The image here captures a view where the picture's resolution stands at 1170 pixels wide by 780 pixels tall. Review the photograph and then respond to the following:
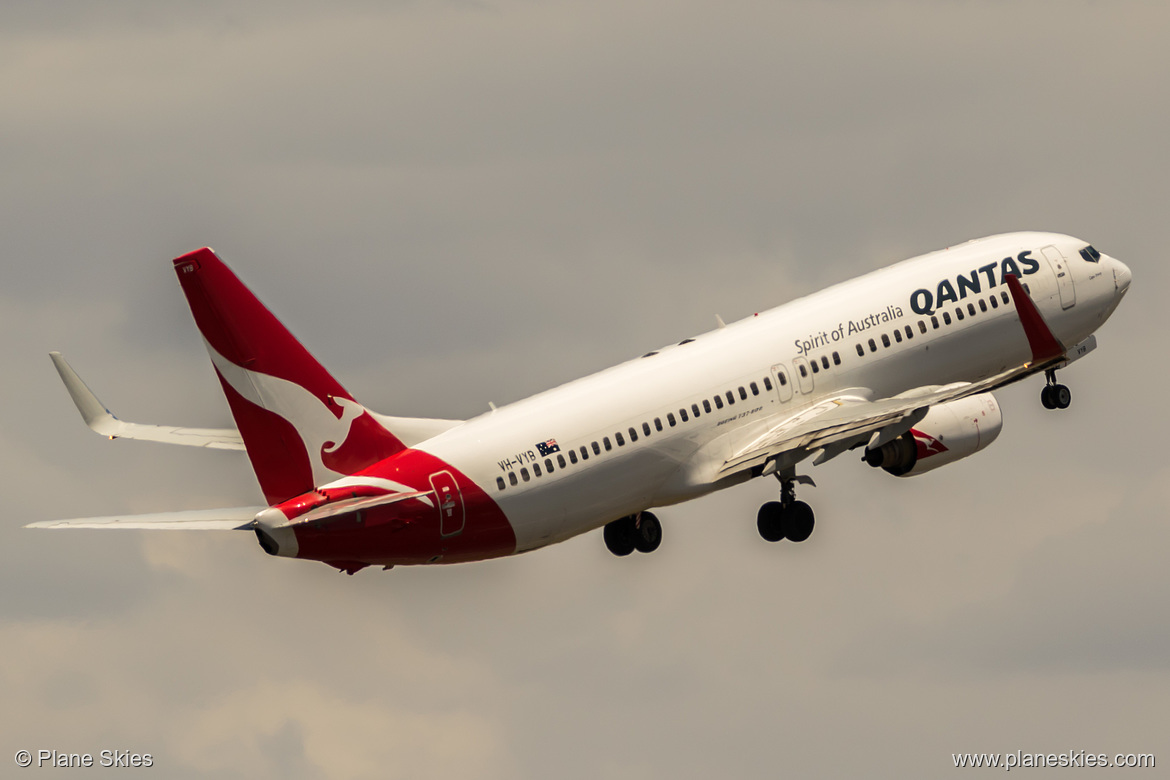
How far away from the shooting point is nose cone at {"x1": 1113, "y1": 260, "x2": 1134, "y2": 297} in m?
82.1

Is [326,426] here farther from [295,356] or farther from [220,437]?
[220,437]

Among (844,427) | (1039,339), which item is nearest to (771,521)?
(844,427)

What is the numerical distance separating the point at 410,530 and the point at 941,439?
2060 centimetres

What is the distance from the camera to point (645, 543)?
75625 mm

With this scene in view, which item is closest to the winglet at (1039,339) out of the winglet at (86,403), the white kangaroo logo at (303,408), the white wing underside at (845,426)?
the white wing underside at (845,426)

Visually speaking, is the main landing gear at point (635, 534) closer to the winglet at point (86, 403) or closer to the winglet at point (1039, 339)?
the winglet at point (1039, 339)

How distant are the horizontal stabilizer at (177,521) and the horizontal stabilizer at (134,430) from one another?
8.78 metres

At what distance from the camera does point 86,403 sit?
73.1m

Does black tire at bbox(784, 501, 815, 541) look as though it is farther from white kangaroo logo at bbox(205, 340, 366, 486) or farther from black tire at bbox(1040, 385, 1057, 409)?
white kangaroo logo at bbox(205, 340, 366, 486)

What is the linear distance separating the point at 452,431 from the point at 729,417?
979 cm

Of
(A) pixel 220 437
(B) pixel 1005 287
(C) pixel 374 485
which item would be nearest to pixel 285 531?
(C) pixel 374 485

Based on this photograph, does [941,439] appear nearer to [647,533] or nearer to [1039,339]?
[1039,339]

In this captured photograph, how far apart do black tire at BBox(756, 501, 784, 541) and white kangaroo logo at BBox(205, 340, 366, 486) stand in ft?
51.7

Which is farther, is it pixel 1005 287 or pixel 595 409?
pixel 1005 287
